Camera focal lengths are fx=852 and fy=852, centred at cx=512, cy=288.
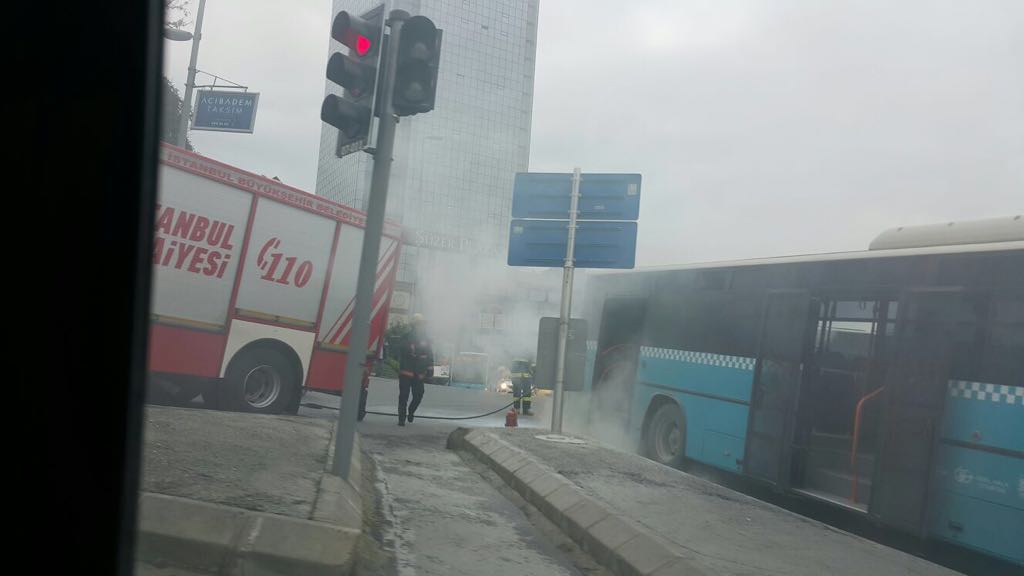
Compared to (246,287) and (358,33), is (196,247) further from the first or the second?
(358,33)

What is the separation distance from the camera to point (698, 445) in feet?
36.2

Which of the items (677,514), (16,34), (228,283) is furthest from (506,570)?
(228,283)

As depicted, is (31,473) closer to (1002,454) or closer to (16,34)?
(16,34)

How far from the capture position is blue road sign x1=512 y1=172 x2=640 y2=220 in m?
10.5

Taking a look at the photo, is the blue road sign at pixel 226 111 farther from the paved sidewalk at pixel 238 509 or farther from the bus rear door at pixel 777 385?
the paved sidewalk at pixel 238 509

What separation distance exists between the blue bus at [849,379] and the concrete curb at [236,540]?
18.1 feet

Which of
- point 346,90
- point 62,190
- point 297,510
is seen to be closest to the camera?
point 62,190

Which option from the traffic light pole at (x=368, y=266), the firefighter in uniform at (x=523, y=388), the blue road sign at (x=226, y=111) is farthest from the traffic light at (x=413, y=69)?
the blue road sign at (x=226, y=111)

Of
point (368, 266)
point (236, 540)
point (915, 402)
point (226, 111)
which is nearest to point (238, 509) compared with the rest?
point (236, 540)

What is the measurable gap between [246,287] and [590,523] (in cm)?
677

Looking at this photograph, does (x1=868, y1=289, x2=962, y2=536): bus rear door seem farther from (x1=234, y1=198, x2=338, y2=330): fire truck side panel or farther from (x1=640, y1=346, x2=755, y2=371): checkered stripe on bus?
(x1=234, y1=198, x2=338, y2=330): fire truck side panel

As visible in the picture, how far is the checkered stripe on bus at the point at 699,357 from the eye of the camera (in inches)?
414

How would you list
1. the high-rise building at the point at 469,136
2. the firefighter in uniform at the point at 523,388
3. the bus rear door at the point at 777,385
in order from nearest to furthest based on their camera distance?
the bus rear door at the point at 777,385
the firefighter in uniform at the point at 523,388
the high-rise building at the point at 469,136

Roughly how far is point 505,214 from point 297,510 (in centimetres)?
3494
